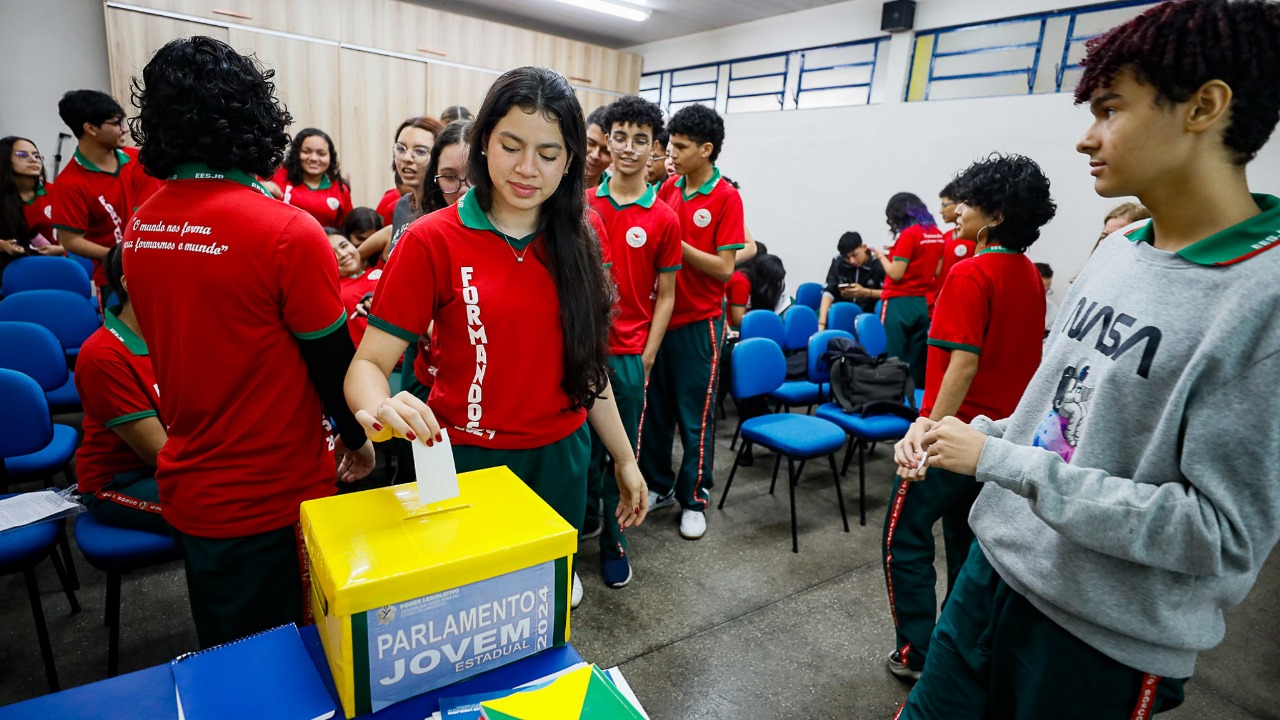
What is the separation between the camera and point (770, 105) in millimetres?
6918

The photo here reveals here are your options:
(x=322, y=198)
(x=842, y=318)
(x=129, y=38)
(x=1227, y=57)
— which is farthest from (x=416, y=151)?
(x=129, y=38)

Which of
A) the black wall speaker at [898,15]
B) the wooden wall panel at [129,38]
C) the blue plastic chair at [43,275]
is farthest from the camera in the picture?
the black wall speaker at [898,15]

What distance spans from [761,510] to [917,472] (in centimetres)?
221

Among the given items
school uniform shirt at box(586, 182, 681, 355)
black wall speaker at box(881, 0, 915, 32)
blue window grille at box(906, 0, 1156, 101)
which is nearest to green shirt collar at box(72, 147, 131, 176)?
school uniform shirt at box(586, 182, 681, 355)

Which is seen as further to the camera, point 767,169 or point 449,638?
point 767,169

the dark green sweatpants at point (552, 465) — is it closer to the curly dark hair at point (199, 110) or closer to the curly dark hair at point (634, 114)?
the curly dark hair at point (199, 110)

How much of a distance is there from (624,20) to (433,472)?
25.0 feet

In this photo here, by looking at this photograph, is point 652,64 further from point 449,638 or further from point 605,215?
point 449,638

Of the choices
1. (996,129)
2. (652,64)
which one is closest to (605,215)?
(996,129)

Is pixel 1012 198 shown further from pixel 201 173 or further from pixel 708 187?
pixel 201 173

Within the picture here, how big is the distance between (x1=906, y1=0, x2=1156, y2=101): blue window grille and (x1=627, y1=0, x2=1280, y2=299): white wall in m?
0.10

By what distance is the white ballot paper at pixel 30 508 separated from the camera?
1608mm

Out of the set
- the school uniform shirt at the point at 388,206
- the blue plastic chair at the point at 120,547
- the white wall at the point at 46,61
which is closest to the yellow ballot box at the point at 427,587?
the blue plastic chair at the point at 120,547

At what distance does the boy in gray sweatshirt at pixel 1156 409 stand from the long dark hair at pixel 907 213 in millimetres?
3495
